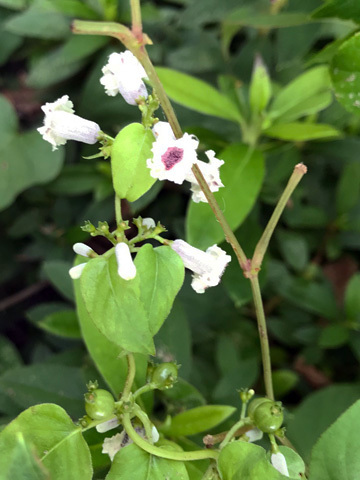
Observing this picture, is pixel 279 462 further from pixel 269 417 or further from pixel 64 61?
pixel 64 61

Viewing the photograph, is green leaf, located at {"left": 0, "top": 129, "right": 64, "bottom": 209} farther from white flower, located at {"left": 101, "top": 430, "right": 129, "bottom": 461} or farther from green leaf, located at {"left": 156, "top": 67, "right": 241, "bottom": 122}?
white flower, located at {"left": 101, "top": 430, "right": 129, "bottom": 461}

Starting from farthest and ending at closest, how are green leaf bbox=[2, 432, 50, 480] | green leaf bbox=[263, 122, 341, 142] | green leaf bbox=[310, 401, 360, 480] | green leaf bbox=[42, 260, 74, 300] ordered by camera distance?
green leaf bbox=[42, 260, 74, 300]
green leaf bbox=[263, 122, 341, 142]
green leaf bbox=[310, 401, 360, 480]
green leaf bbox=[2, 432, 50, 480]

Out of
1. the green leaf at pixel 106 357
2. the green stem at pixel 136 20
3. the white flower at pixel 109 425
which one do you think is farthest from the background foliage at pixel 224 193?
the green stem at pixel 136 20

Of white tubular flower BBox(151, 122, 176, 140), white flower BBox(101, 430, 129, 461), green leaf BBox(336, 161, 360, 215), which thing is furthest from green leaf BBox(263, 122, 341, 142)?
white flower BBox(101, 430, 129, 461)

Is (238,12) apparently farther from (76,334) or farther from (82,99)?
(76,334)

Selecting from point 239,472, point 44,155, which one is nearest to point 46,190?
point 44,155

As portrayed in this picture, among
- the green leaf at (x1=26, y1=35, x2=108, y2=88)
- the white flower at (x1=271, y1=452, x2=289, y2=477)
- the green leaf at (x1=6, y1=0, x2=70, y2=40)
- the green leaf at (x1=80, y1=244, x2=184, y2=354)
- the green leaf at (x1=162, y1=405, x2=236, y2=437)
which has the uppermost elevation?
the green leaf at (x1=6, y1=0, x2=70, y2=40)
